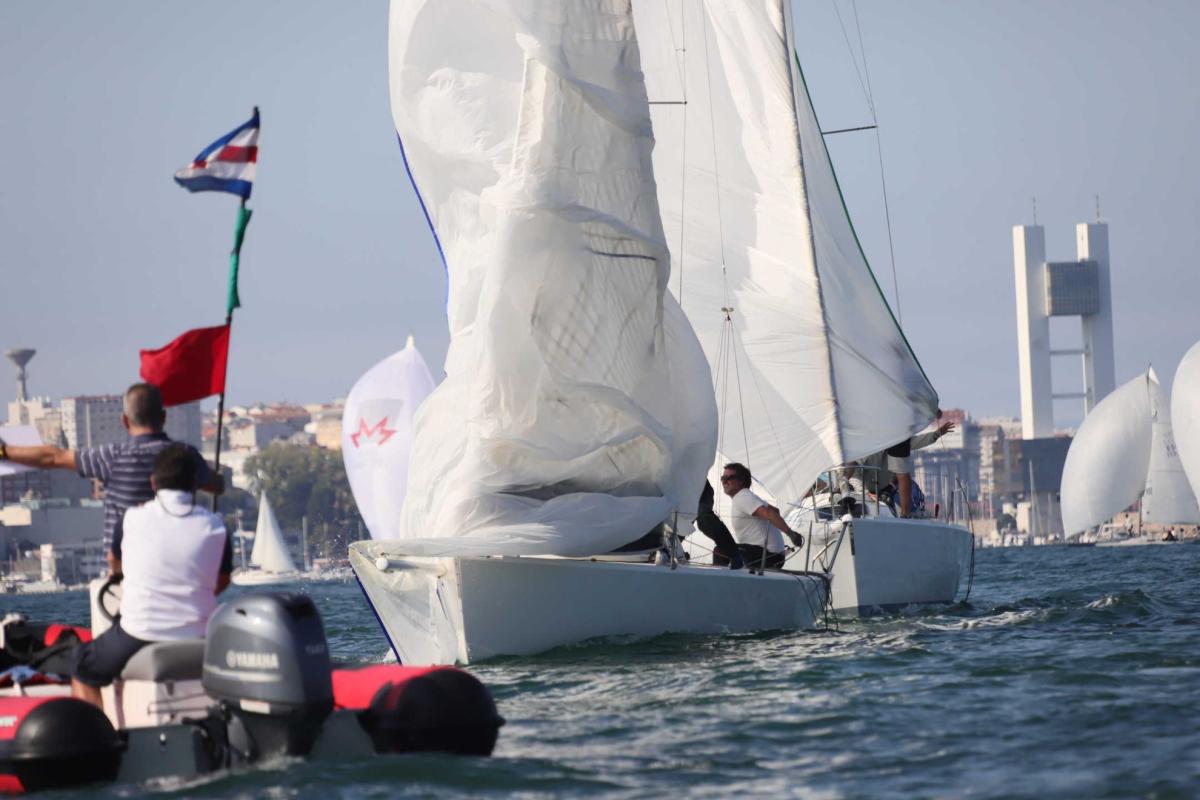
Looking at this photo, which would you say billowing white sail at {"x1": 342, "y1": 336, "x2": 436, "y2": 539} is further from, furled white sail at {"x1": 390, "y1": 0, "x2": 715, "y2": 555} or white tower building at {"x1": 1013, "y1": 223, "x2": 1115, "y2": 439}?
white tower building at {"x1": 1013, "y1": 223, "x2": 1115, "y2": 439}

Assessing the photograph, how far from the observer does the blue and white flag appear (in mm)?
7965

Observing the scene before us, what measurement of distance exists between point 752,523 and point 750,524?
0.06ft

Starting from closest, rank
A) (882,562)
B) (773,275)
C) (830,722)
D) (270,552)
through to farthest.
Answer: (830,722), (882,562), (773,275), (270,552)

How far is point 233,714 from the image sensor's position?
22.8 ft

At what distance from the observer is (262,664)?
6832 millimetres

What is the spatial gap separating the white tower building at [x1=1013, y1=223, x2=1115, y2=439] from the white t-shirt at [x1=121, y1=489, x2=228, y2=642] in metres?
127

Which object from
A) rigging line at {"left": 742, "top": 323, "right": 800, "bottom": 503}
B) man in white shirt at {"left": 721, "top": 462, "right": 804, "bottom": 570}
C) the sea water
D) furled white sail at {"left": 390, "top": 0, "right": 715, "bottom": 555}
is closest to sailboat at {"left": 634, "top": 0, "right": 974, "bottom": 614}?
rigging line at {"left": 742, "top": 323, "right": 800, "bottom": 503}

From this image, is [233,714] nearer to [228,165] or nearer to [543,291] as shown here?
[228,165]

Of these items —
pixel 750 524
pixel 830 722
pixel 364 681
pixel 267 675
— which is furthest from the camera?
pixel 750 524

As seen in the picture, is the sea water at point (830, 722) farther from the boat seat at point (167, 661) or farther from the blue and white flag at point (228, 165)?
the blue and white flag at point (228, 165)

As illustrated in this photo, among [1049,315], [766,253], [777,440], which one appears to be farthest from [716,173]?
[1049,315]

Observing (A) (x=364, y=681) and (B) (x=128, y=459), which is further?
(A) (x=364, y=681)

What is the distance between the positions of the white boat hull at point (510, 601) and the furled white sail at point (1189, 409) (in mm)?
35625

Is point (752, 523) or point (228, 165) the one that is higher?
point (228, 165)
